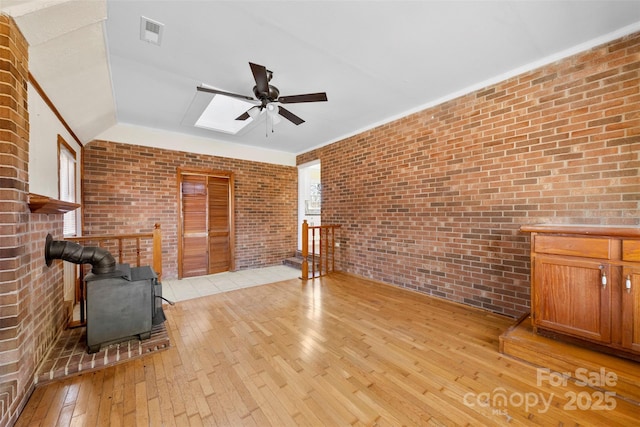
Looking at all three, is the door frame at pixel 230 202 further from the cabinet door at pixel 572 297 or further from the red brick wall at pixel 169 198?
the cabinet door at pixel 572 297

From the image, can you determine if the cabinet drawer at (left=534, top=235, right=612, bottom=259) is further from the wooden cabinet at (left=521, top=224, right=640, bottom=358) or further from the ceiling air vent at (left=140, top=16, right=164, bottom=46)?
the ceiling air vent at (left=140, top=16, right=164, bottom=46)

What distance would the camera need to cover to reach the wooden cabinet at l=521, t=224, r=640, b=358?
1.77m

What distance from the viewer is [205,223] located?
507 centimetres

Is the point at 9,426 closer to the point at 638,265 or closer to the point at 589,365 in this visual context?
the point at 589,365

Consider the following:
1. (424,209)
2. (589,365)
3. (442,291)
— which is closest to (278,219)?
(424,209)

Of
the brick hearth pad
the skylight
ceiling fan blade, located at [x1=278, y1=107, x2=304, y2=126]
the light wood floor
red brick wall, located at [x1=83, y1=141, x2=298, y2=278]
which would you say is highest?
the skylight

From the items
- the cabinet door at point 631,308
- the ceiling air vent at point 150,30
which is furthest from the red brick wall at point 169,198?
the cabinet door at point 631,308

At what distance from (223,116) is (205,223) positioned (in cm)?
216

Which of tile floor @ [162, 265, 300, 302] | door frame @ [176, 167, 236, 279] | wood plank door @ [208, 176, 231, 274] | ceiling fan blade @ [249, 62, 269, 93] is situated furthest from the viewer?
wood plank door @ [208, 176, 231, 274]

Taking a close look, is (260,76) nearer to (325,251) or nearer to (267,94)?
(267,94)

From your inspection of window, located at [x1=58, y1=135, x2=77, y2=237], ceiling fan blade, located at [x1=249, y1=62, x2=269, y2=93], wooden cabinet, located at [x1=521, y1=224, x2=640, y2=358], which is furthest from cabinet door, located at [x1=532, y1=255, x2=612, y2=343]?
window, located at [x1=58, y1=135, x2=77, y2=237]

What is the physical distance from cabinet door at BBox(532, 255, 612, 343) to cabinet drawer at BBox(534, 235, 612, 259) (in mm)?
54

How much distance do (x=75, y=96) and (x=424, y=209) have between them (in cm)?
453

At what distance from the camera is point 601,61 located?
7.47 ft
